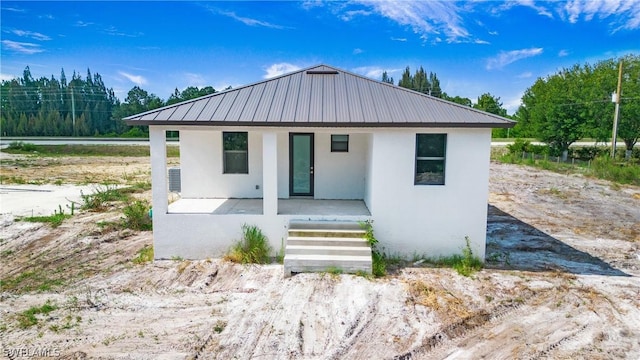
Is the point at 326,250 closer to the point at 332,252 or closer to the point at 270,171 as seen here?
the point at 332,252

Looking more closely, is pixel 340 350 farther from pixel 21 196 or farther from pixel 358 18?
pixel 358 18

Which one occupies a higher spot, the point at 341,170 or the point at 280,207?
the point at 341,170

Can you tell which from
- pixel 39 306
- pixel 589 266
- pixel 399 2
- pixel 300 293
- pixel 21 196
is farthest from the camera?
pixel 399 2

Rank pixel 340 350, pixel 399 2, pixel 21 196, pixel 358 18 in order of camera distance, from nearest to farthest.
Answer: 1. pixel 340 350
2. pixel 21 196
3. pixel 399 2
4. pixel 358 18

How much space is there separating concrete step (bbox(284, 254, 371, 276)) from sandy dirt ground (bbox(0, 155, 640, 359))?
0.70 feet

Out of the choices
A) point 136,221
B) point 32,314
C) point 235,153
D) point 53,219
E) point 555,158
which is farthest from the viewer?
point 555,158

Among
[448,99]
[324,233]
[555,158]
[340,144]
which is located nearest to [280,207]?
[324,233]

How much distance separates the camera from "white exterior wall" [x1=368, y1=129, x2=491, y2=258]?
24.5 ft

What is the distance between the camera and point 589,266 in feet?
25.7

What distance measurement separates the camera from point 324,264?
23.0 ft

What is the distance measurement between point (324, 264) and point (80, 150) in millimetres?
34863

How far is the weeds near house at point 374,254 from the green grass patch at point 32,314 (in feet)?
17.0

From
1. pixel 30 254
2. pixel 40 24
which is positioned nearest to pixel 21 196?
pixel 30 254

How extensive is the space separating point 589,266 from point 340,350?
20.7ft
